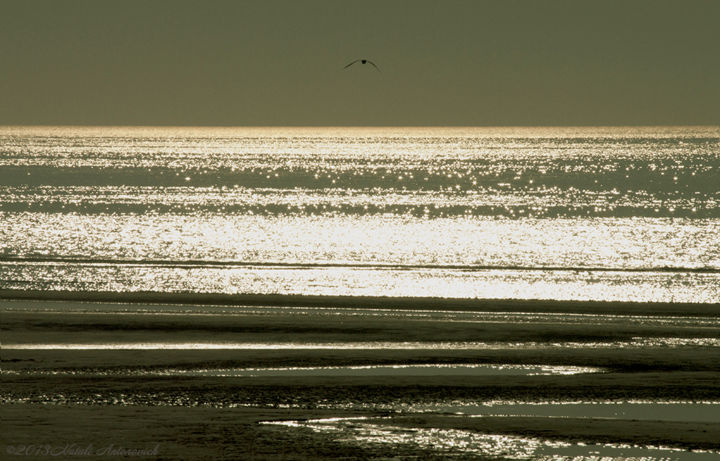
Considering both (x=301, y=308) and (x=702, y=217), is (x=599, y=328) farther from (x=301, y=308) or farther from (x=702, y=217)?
(x=702, y=217)

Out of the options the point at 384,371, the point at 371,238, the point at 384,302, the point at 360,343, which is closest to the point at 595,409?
the point at 384,371

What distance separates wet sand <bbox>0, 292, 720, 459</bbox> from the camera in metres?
17.5

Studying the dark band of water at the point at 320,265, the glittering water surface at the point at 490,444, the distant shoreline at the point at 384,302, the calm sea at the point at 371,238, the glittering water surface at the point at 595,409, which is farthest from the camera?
the dark band of water at the point at 320,265

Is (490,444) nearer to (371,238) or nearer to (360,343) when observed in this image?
(360,343)

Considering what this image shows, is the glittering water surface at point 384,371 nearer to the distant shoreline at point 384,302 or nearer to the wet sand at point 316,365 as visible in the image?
the wet sand at point 316,365

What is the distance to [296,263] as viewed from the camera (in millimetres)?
50875

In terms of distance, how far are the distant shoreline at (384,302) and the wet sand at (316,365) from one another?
0.14 m

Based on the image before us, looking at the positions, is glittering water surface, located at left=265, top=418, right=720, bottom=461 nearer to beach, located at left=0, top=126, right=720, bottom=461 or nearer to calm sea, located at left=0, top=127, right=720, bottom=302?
beach, located at left=0, top=126, right=720, bottom=461

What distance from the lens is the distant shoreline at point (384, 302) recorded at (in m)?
33.9

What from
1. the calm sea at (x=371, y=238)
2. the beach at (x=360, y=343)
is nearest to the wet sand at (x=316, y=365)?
the beach at (x=360, y=343)

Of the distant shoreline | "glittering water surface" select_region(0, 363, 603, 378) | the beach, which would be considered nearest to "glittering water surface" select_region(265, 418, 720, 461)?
the beach

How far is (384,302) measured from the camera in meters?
35.6

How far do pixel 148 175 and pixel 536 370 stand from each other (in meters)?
151

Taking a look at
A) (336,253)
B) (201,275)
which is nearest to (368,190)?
(336,253)
